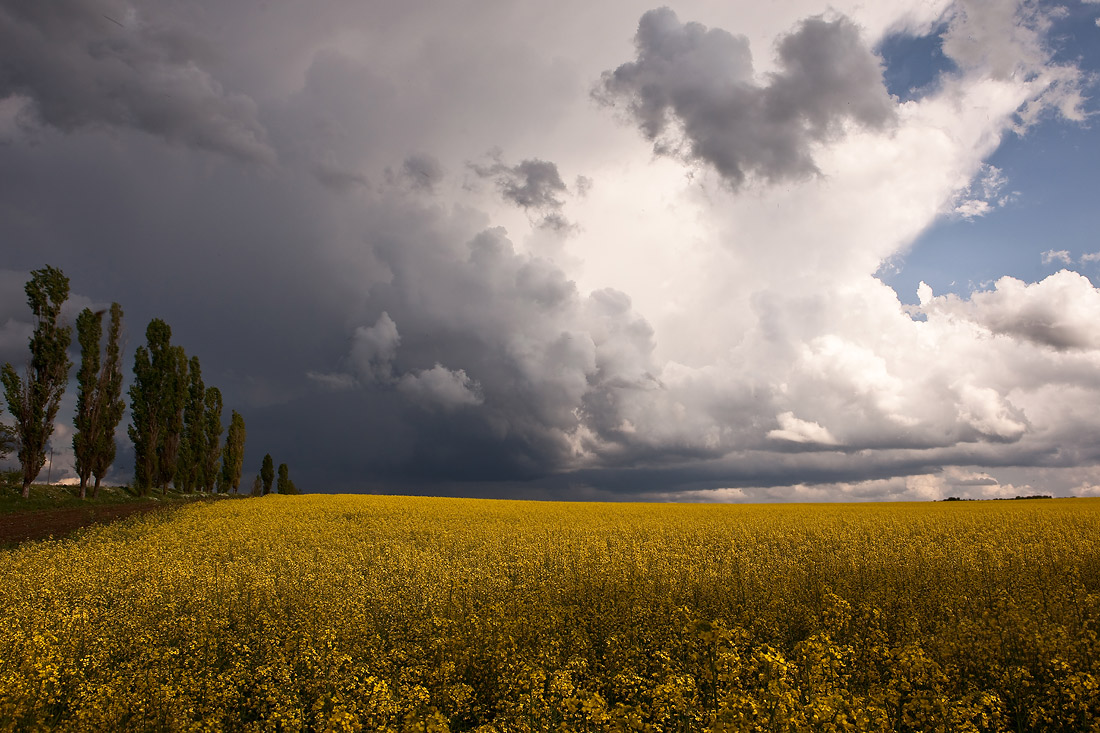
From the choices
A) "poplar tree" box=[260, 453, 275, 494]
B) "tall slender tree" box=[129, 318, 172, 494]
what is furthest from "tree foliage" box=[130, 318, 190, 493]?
"poplar tree" box=[260, 453, 275, 494]

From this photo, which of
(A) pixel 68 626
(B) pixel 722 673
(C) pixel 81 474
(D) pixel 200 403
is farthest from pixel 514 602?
(D) pixel 200 403

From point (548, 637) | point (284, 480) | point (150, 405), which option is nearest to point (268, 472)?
point (284, 480)

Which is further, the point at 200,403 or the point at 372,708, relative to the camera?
the point at 200,403

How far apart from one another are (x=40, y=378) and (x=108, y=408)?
5407 mm

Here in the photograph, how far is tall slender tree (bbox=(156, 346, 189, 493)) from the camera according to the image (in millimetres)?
52344

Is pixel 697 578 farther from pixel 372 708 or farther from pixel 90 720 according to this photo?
pixel 90 720

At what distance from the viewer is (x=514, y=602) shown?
11.0 meters

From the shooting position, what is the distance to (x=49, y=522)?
27.3 m

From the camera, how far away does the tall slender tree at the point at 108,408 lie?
4516 cm

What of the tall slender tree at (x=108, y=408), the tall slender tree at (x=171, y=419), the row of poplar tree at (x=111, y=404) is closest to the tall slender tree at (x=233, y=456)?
the row of poplar tree at (x=111, y=404)

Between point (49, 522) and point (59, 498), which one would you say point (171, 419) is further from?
point (49, 522)

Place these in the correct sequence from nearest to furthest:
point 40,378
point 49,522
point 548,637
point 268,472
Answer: point 548,637, point 49,522, point 40,378, point 268,472

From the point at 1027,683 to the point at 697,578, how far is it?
22.6 feet

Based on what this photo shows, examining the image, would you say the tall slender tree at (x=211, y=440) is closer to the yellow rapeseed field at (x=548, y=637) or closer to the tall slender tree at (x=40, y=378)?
the tall slender tree at (x=40, y=378)
